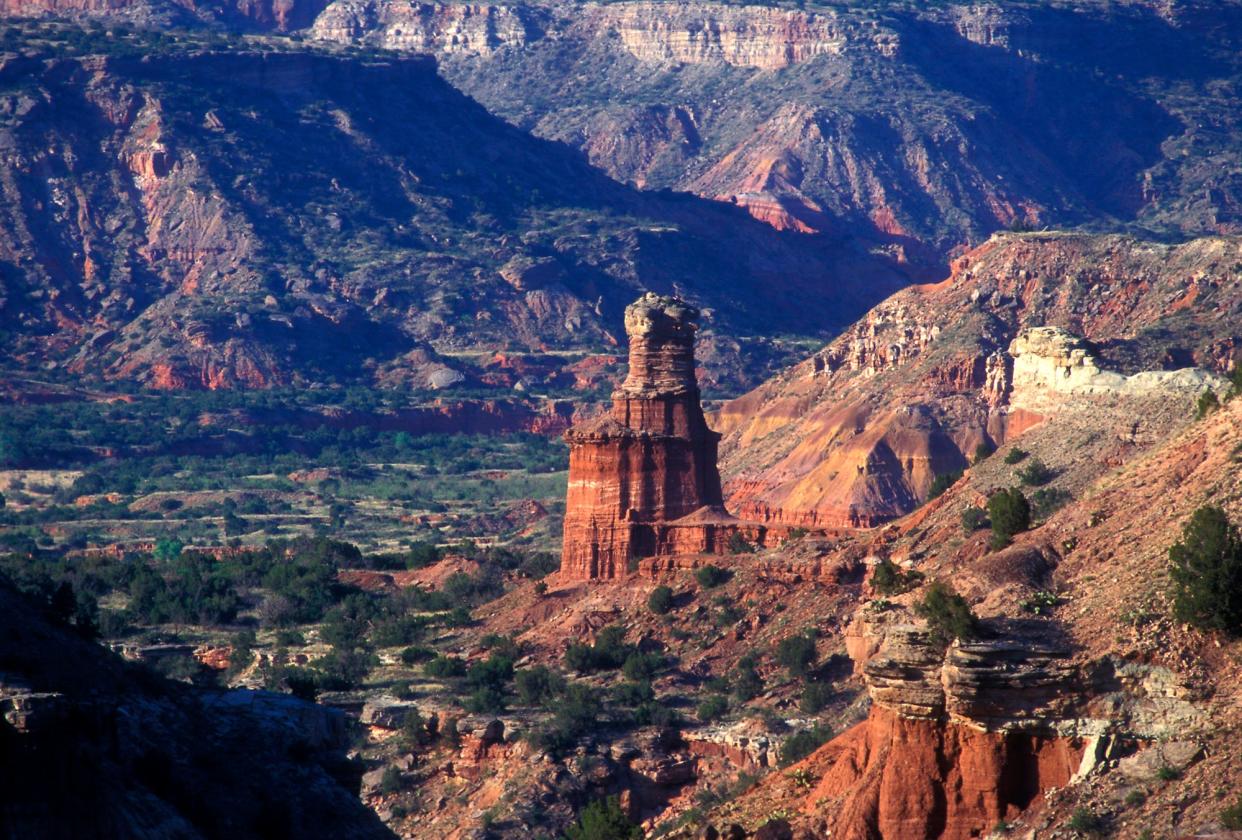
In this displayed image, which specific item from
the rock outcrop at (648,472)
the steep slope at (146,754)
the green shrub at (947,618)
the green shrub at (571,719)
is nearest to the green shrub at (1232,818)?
the green shrub at (947,618)

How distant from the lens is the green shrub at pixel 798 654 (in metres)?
61.8

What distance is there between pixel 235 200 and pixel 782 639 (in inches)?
5061

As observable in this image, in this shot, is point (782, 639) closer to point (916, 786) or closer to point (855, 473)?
point (916, 786)

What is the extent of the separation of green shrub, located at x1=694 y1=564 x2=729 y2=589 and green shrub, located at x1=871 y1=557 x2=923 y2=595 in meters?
9.72

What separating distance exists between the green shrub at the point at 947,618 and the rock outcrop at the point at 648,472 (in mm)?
39956

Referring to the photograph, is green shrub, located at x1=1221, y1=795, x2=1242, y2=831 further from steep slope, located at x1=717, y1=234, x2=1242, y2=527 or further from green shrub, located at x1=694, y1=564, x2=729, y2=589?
steep slope, located at x1=717, y1=234, x2=1242, y2=527

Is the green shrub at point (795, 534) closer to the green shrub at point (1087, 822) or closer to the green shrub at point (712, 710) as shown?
the green shrub at point (712, 710)

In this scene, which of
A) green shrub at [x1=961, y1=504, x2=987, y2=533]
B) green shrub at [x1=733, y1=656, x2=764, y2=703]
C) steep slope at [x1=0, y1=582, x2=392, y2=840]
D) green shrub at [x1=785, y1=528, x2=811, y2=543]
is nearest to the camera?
steep slope at [x1=0, y1=582, x2=392, y2=840]

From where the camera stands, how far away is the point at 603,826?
1929 inches

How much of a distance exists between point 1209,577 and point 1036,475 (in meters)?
30.1

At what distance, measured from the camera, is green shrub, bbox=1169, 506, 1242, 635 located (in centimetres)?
3228

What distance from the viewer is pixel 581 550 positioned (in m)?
78.6

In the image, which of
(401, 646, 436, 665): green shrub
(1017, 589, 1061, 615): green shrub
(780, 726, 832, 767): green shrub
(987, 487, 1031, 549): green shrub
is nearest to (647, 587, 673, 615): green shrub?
(401, 646, 436, 665): green shrub

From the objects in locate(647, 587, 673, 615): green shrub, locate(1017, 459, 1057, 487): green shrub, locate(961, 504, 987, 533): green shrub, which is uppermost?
locate(1017, 459, 1057, 487): green shrub
